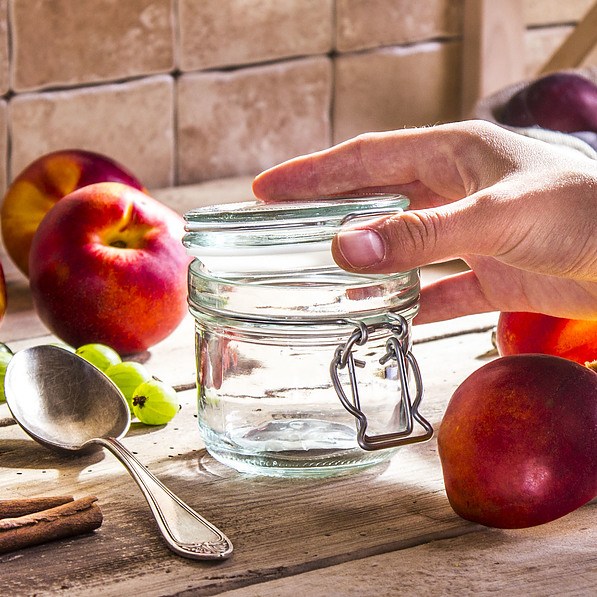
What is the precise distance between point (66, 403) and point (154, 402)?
66mm

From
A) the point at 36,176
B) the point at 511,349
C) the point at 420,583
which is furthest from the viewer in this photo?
the point at 36,176

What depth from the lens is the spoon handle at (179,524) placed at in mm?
587

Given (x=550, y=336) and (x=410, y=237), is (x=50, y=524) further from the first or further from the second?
(x=550, y=336)

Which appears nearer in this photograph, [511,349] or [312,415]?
[312,415]

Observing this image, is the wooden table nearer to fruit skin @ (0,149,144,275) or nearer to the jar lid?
the jar lid

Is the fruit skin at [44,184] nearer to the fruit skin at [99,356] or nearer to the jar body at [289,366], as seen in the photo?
the fruit skin at [99,356]

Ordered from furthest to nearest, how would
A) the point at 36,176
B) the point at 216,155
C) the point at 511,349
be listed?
1. the point at 216,155
2. the point at 36,176
3. the point at 511,349

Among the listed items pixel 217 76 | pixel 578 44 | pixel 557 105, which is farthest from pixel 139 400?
pixel 578 44

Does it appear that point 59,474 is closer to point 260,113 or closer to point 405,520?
point 405,520

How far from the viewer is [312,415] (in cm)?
71

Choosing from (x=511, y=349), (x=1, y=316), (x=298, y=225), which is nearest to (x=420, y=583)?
(x=298, y=225)

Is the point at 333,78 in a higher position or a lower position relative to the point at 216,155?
higher

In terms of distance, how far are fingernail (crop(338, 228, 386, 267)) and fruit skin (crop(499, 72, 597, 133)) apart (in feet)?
2.75

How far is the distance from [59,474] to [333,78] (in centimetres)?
123
